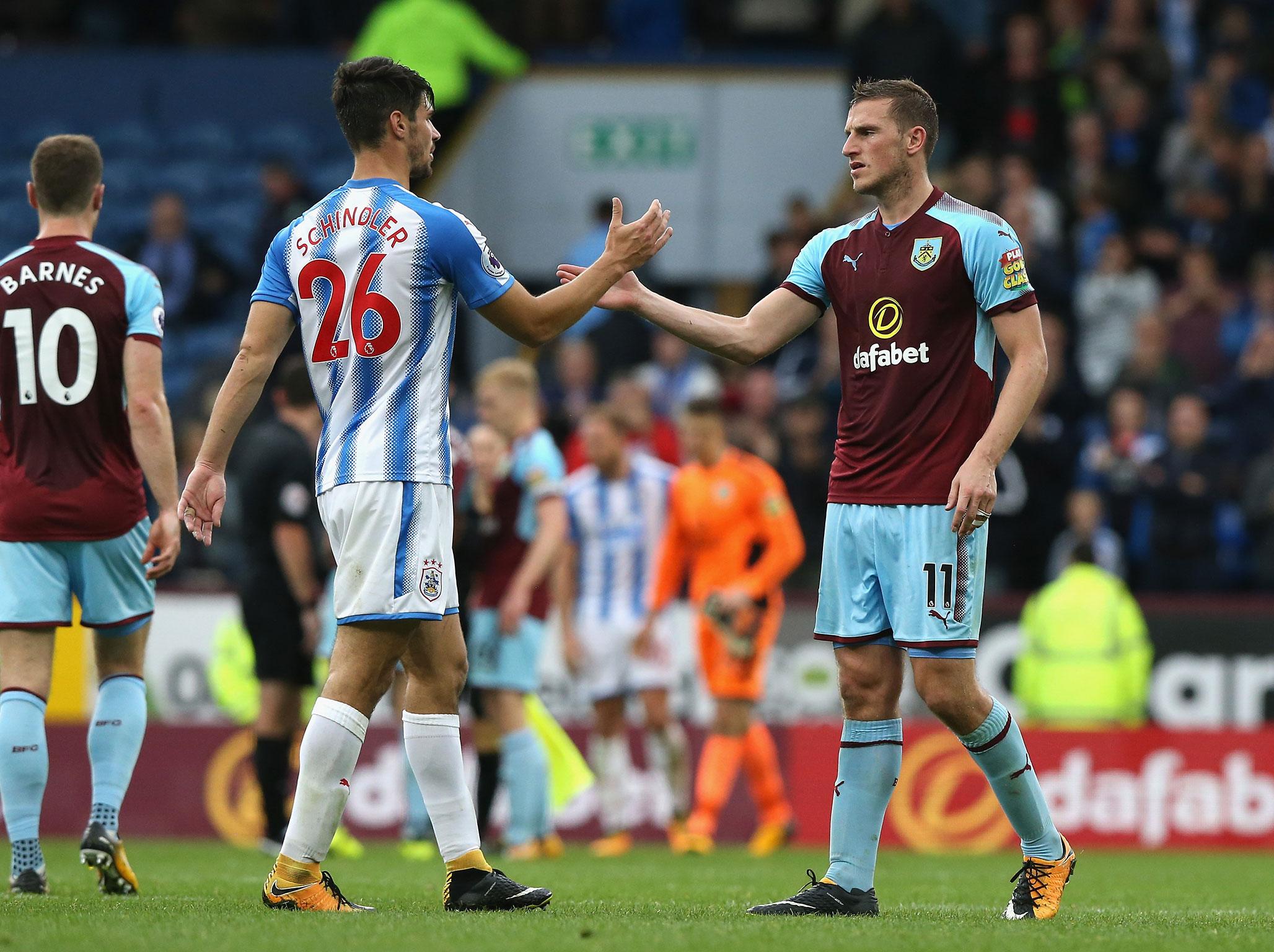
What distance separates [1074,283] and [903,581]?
10.9 m

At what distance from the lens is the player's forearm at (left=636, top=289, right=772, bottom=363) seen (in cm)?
667

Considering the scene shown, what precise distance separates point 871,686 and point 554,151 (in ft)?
46.5

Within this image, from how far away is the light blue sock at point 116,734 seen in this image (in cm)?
707

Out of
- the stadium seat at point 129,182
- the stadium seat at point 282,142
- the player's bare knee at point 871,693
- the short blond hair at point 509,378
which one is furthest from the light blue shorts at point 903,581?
the stadium seat at point 129,182

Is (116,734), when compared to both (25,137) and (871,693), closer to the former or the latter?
(871,693)

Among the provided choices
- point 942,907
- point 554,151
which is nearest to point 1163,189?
point 554,151

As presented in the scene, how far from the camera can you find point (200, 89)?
2020 cm

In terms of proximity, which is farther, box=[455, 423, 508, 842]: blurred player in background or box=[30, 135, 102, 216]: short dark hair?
box=[455, 423, 508, 842]: blurred player in background

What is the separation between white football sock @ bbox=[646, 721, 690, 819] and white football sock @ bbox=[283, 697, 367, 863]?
22.3ft

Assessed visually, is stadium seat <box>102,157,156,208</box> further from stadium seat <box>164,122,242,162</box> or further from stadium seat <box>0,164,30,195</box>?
stadium seat <box>0,164,30,195</box>

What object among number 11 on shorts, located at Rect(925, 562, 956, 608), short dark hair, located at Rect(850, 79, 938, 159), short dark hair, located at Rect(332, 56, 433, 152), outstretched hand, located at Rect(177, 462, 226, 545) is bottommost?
number 11 on shorts, located at Rect(925, 562, 956, 608)

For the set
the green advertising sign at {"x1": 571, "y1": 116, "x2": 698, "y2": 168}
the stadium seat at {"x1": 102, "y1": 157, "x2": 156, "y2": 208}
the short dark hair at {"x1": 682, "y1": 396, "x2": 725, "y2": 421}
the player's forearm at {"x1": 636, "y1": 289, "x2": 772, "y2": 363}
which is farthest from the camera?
the green advertising sign at {"x1": 571, "y1": 116, "x2": 698, "y2": 168}

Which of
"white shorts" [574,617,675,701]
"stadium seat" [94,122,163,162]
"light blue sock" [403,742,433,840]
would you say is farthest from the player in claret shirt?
"stadium seat" [94,122,163,162]

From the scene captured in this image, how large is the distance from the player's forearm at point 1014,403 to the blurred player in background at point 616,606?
6.48 m
